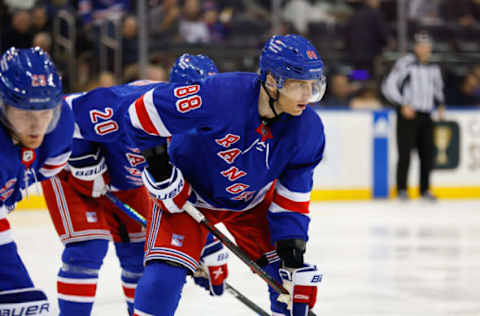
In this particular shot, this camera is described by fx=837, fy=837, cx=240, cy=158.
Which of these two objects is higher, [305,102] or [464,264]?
[305,102]

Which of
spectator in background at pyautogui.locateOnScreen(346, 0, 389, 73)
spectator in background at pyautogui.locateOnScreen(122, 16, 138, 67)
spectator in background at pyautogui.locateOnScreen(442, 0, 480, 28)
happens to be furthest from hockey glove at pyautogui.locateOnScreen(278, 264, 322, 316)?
spectator in background at pyautogui.locateOnScreen(442, 0, 480, 28)

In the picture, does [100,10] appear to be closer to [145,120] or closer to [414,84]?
[414,84]

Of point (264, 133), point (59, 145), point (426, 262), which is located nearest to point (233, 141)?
point (264, 133)

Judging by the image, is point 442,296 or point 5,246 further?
point 442,296

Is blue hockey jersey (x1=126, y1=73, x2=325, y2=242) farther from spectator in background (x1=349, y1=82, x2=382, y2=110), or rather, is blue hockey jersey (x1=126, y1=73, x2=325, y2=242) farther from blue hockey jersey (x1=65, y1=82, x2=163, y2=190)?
spectator in background (x1=349, y1=82, x2=382, y2=110)

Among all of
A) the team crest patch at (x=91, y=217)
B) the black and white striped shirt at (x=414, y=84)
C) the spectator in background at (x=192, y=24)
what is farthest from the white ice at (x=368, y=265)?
the spectator in background at (x=192, y=24)

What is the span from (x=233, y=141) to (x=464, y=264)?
2.78 m

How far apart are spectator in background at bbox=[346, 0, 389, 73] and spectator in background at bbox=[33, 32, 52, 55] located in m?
3.03

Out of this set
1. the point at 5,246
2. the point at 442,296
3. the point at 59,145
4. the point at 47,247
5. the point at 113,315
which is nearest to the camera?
the point at 5,246

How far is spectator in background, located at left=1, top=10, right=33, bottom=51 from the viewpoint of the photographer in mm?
6922

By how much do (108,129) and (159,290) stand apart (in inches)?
31.9

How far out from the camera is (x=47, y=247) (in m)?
5.27

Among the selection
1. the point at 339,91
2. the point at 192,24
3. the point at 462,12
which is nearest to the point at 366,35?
the point at 339,91

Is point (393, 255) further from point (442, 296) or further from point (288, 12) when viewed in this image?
point (288, 12)
